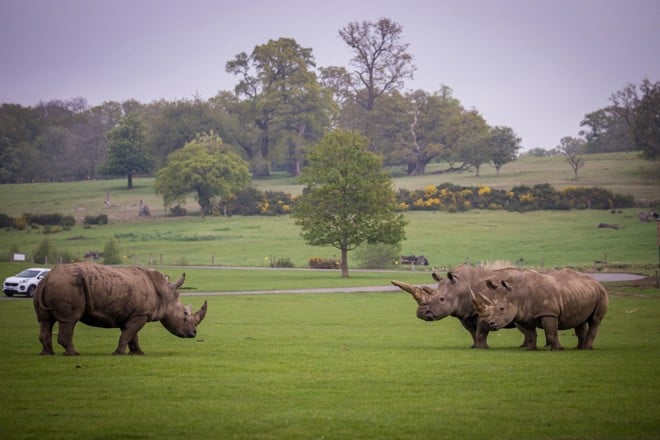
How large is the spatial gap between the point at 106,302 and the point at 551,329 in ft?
35.0

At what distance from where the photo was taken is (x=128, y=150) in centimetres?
16400

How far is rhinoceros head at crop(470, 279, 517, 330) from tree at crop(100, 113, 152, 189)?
143 meters

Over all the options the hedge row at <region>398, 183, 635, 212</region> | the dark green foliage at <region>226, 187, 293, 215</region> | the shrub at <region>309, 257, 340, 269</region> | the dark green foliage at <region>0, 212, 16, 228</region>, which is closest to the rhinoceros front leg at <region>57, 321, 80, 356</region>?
the shrub at <region>309, 257, 340, 269</region>

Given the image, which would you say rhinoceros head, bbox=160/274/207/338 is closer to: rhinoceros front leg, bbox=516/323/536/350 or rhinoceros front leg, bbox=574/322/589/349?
rhinoceros front leg, bbox=516/323/536/350

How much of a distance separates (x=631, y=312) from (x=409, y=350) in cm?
1831

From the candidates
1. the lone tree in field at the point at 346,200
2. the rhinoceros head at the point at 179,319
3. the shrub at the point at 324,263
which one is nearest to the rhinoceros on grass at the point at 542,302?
the rhinoceros head at the point at 179,319

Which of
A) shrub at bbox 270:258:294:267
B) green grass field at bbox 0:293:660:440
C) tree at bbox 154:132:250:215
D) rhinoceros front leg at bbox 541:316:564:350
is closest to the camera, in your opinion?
green grass field at bbox 0:293:660:440

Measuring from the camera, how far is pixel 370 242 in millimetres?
78875

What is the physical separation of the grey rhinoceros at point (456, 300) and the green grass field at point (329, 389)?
2.53ft

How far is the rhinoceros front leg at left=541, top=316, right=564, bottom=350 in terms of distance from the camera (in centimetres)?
2519

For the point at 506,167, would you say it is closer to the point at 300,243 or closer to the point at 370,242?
the point at 300,243

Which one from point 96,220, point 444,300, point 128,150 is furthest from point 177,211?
point 444,300

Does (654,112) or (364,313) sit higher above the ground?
(654,112)

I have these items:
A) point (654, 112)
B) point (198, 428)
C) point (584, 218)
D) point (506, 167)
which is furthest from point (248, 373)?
point (506, 167)
